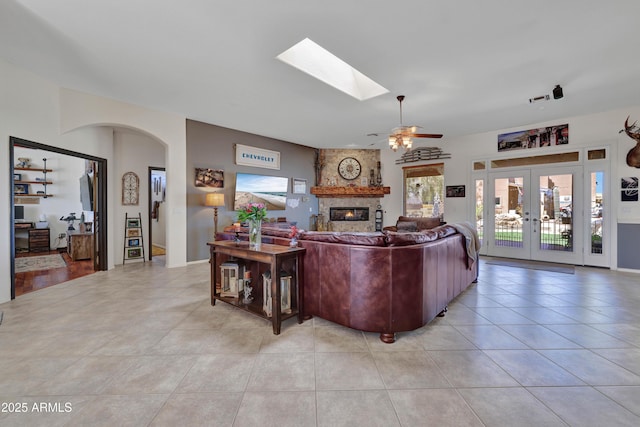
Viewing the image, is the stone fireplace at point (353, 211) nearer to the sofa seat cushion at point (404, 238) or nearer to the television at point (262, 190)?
the television at point (262, 190)

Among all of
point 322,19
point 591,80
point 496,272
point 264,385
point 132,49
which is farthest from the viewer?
point 496,272

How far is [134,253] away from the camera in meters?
5.84

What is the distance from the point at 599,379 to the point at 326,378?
1.88 meters

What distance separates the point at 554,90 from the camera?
394cm

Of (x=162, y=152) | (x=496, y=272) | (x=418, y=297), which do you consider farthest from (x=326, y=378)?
(x=162, y=152)

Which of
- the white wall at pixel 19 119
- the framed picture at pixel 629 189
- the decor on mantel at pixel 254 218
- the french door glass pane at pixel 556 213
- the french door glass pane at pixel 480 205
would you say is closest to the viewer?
the decor on mantel at pixel 254 218

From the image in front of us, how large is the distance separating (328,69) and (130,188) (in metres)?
4.99

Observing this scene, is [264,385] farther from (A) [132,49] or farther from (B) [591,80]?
(B) [591,80]

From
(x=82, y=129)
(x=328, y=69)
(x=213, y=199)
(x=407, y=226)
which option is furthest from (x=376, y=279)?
(x=82, y=129)

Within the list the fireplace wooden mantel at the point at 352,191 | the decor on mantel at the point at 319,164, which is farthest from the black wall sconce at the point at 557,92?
the decor on mantel at the point at 319,164

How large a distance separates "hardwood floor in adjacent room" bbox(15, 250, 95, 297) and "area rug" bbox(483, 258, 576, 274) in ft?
26.7

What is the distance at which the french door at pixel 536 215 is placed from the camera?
5.50m

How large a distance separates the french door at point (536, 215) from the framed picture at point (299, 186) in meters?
4.93

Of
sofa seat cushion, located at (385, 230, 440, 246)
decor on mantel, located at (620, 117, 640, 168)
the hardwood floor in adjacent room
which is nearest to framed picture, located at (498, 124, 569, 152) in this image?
decor on mantel, located at (620, 117, 640, 168)
